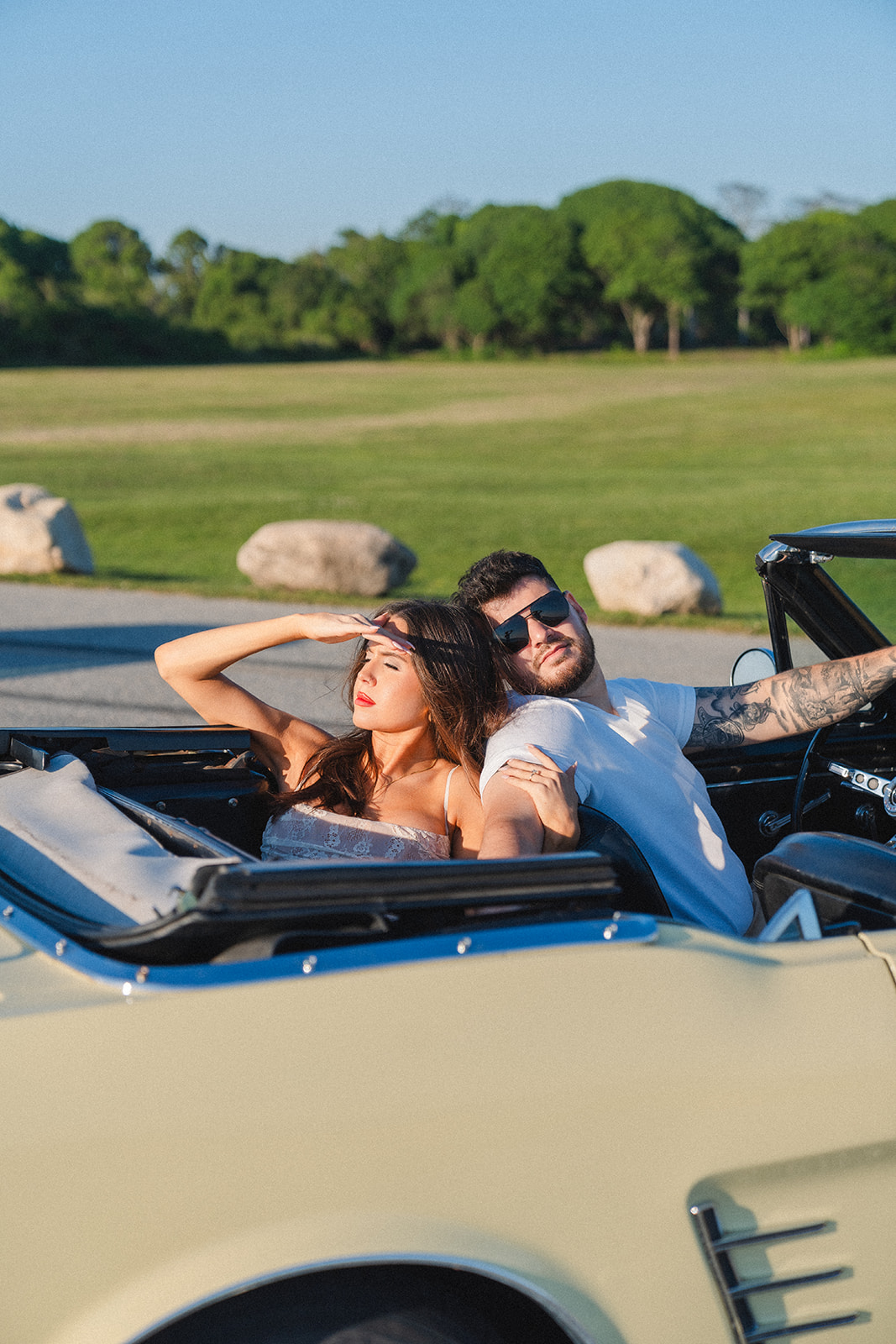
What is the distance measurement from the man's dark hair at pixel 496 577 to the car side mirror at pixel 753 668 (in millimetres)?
725

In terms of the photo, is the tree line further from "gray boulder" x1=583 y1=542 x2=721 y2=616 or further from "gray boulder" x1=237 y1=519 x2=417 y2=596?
"gray boulder" x1=583 y1=542 x2=721 y2=616

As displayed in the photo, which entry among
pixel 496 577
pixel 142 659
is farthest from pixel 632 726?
pixel 142 659

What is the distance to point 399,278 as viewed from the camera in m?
107

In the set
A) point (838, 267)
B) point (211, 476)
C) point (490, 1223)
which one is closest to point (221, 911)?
point (490, 1223)

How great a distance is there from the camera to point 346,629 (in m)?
2.54

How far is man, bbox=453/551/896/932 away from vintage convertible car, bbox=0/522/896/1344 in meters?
0.58

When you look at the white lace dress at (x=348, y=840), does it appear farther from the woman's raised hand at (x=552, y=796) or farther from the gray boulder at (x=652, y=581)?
the gray boulder at (x=652, y=581)

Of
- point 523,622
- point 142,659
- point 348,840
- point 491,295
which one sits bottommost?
point 142,659

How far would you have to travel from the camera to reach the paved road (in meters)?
7.71

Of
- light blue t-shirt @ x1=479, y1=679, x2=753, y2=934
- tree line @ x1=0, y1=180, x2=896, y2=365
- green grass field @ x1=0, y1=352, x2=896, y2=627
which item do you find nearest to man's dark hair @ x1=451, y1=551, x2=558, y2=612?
light blue t-shirt @ x1=479, y1=679, x2=753, y2=934

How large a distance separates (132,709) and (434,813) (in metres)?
5.25

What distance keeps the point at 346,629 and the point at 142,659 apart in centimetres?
701

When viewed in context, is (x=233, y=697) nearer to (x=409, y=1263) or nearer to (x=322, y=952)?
(x=322, y=952)

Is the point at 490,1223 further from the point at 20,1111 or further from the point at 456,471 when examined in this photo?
the point at 456,471
